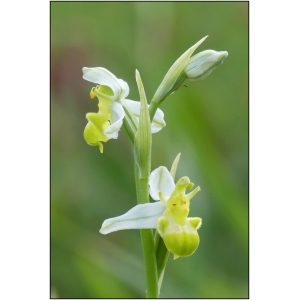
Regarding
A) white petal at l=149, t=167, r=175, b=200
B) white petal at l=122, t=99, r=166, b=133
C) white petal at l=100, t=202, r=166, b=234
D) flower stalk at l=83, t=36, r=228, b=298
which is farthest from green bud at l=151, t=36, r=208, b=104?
white petal at l=100, t=202, r=166, b=234

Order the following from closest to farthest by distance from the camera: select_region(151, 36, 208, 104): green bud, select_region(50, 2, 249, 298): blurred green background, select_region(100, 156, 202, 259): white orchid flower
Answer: select_region(100, 156, 202, 259): white orchid flower < select_region(151, 36, 208, 104): green bud < select_region(50, 2, 249, 298): blurred green background

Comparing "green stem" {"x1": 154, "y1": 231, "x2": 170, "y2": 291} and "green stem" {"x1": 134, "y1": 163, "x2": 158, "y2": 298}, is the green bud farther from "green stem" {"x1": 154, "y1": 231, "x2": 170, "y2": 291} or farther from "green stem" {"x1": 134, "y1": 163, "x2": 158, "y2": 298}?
"green stem" {"x1": 154, "y1": 231, "x2": 170, "y2": 291}

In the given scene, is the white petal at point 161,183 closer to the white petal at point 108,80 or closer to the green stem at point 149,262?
the green stem at point 149,262

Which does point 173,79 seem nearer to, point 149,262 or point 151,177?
point 151,177

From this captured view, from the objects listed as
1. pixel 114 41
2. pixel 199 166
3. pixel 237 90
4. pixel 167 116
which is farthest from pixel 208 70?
pixel 114 41

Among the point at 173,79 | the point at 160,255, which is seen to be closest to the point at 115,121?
the point at 173,79
